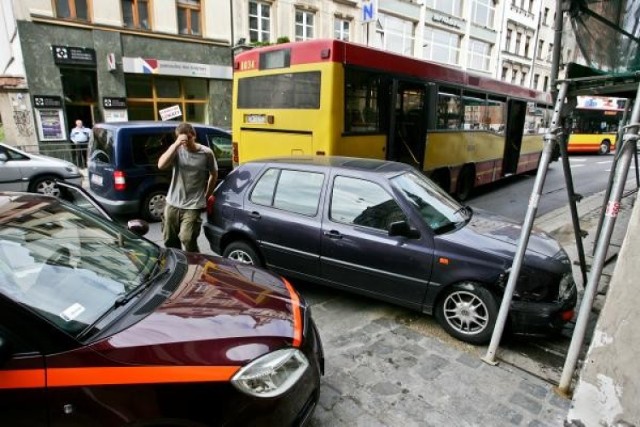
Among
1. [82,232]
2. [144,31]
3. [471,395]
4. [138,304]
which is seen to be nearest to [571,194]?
[471,395]

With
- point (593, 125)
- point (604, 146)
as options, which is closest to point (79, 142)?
point (593, 125)

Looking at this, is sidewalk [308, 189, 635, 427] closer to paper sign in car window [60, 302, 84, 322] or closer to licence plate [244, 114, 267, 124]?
paper sign in car window [60, 302, 84, 322]

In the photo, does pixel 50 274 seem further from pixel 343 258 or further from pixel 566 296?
pixel 566 296

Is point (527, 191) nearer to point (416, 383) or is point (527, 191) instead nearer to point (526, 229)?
point (526, 229)

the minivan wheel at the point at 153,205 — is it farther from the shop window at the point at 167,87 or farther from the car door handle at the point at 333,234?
the shop window at the point at 167,87

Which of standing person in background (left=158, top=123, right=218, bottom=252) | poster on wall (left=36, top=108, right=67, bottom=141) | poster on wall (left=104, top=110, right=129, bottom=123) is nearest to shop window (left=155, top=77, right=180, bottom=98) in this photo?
poster on wall (left=104, top=110, right=129, bottom=123)

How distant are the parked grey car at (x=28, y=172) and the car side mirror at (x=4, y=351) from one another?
857cm

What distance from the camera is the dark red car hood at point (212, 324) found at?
197 centimetres

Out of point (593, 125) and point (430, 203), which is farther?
point (593, 125)

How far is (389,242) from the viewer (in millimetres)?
3938

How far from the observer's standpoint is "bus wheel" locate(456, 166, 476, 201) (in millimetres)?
10109

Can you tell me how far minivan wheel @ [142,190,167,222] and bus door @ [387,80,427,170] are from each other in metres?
4.41

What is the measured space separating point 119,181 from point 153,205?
762mm

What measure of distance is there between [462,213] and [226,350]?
310 centimetres
